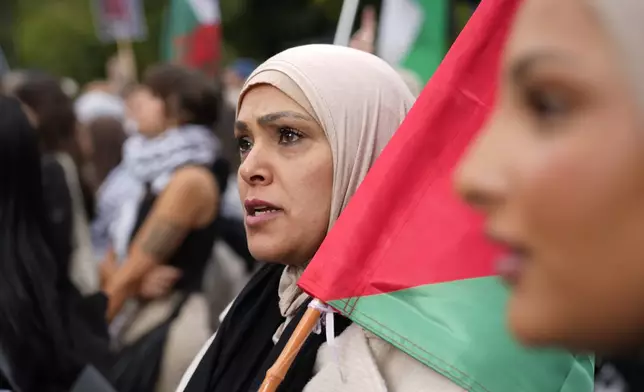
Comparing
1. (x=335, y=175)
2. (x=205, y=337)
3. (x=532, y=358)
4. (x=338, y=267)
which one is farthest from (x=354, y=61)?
(x=205, y=337)

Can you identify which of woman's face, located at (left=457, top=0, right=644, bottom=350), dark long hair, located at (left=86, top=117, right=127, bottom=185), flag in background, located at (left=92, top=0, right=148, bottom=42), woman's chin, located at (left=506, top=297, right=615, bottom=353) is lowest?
flag in background, located at (left=92, top=0, right=148, bottom=42)

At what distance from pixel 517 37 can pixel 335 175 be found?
140cm

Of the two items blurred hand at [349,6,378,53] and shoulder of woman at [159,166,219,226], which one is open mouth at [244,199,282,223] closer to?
blurred hand at [349,6,378,53]

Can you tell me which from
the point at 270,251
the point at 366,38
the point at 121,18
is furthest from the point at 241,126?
the point at 121,18

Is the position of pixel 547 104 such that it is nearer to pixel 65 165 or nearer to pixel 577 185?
pixel 577 185

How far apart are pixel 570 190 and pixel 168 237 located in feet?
12.1

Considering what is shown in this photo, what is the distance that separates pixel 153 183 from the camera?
16.2ft

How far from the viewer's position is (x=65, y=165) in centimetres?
538

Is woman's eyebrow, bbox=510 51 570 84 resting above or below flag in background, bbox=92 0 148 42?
above

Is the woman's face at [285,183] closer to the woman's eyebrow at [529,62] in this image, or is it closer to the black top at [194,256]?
the woman's eyebrow at [529,62]

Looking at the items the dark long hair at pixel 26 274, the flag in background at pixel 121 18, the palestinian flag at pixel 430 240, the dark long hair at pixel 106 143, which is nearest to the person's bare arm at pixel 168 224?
the dark long hair at pixel 26 274

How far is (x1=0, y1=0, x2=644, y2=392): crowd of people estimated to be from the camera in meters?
0.97

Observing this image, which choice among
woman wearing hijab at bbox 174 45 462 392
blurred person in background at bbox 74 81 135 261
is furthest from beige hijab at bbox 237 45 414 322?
blurred person in background at bbox 74 81 135 261

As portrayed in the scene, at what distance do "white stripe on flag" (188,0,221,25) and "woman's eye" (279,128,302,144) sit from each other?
5.27 m
